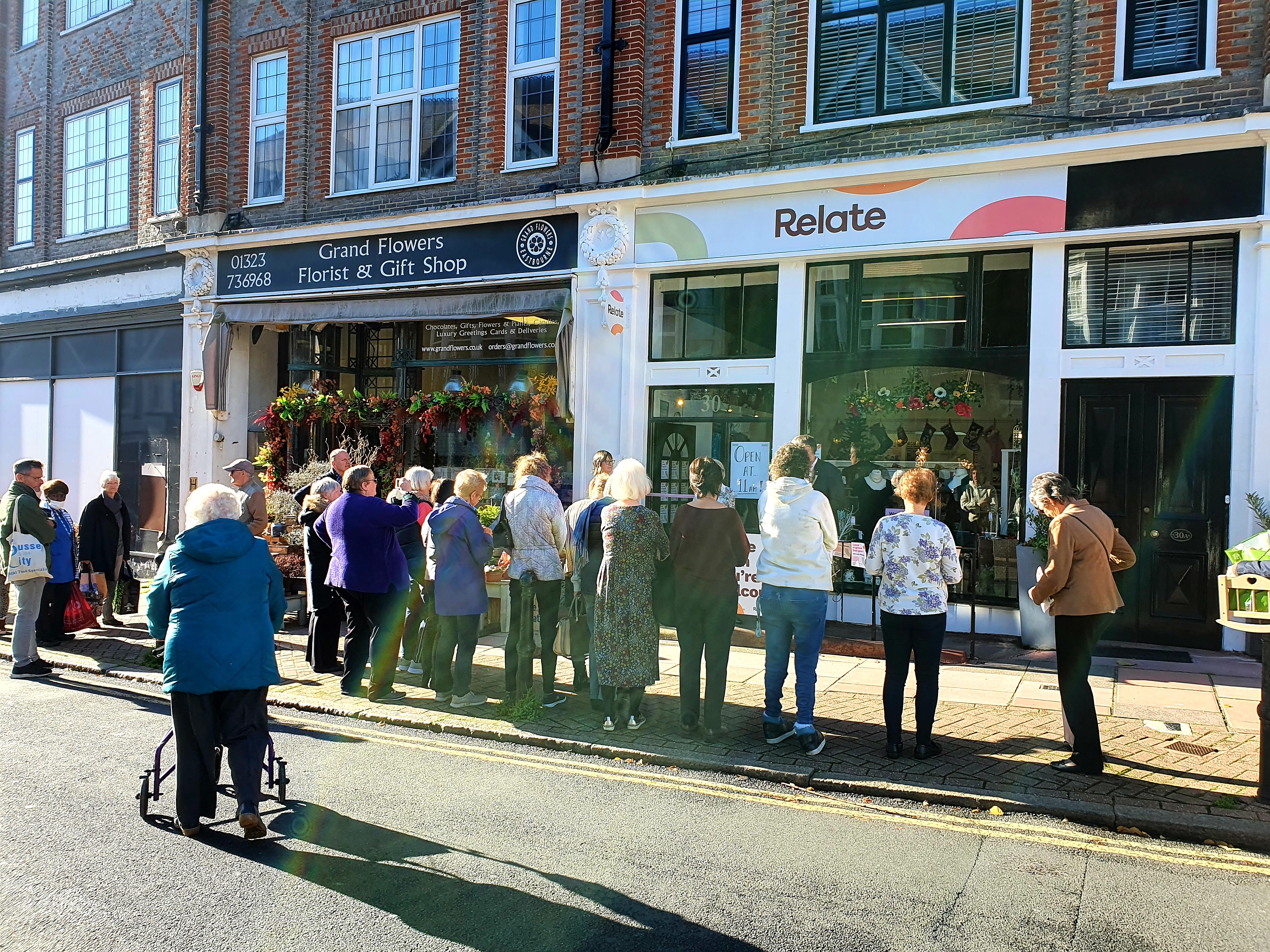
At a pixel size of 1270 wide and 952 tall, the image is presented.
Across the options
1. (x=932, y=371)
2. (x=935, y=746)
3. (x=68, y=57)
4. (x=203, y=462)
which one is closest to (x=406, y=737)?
(x=935, y=746)

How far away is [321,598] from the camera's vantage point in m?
8.74

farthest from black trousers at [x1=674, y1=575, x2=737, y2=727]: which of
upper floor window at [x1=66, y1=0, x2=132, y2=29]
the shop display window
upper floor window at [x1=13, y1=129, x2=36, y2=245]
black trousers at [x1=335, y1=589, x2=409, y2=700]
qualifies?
upper floor window at [x1=13, y1=129, x2=36, y2=245]

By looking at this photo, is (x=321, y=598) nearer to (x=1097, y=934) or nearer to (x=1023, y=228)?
(x=1097, y=934)

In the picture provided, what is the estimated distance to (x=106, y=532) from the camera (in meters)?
11.0

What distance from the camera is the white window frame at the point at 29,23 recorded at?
20.0 metres

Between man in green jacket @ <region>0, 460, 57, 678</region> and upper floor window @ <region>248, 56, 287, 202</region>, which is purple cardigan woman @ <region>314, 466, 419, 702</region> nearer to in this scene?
man in green jacket @ <region>0, 460, 57, 678</region>

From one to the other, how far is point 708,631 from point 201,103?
14263 millimetres

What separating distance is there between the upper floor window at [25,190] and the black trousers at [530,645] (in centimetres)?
1724

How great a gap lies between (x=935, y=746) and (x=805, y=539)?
1583 mm

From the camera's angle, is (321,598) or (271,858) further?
(321,598)

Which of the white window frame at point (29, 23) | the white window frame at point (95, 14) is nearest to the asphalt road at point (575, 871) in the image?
the white window frame at point (95, 14)

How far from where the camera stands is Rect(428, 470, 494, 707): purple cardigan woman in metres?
7.74

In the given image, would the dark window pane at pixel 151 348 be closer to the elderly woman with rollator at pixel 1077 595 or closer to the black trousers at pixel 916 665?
the black trousers at pixel 916 665

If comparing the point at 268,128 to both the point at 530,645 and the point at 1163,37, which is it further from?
the point at 1163,37
